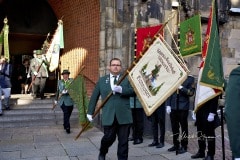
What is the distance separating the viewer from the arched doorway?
1427cm

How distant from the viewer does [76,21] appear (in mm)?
11875

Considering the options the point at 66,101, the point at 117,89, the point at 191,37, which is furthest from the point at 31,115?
the point at 191,37

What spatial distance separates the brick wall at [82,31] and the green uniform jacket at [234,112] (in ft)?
25.1

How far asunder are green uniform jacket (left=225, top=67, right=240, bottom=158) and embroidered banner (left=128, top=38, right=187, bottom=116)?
2.72m

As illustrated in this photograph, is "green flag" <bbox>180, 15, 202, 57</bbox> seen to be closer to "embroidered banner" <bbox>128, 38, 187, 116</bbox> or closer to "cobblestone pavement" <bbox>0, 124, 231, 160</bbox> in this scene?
"embroidered banner" <bbox>128, 38, 187, 116</bbox>

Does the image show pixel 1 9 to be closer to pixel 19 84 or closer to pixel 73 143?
pixel 19 84

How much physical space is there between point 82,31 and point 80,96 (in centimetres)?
348

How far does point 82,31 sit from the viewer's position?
454 inches

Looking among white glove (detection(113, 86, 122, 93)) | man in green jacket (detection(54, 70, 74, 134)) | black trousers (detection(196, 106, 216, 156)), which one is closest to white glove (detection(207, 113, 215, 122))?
black trousers (detection(196, 106, 216, 156))

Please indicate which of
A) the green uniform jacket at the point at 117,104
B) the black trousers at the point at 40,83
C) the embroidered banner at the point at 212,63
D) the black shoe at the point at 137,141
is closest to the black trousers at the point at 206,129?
the embroidered banner at the point at 212,63

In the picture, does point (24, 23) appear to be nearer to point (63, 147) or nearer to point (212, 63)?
point (63, 147)

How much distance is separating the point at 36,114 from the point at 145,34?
4.38 m

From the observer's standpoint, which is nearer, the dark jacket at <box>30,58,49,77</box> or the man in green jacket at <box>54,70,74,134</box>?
the man in green jacket at <box>54,70,74,134</box>

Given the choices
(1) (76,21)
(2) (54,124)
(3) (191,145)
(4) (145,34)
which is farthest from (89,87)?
(3) (191,145)
